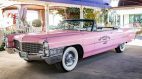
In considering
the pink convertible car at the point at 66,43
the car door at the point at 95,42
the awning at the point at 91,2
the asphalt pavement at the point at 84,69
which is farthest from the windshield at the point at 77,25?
the awning at the point at 91,2

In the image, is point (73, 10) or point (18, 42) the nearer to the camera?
point (18, 42)

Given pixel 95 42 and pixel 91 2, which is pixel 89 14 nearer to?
pixel 91 2

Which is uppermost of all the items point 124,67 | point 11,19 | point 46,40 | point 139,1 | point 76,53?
point 139,1

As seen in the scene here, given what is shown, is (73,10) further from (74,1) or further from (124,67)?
(124,67)

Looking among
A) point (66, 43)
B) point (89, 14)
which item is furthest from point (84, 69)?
point (89, 14)

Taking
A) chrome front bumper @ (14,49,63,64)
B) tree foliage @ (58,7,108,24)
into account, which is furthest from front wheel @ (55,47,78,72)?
tree foliage @ (58,7,108,24)

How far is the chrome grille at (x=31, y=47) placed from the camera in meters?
5.55

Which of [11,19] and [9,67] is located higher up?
[11,19]

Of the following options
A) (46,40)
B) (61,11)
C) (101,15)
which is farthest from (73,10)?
(46,40)

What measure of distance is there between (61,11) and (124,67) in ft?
41.5

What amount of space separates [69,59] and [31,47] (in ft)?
3.92

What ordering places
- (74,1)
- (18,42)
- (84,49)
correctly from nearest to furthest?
(18,42)
(84,49)
(74,1)

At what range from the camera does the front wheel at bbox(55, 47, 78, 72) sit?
Result: 6031mm

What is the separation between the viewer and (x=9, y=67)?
6715mm
